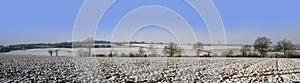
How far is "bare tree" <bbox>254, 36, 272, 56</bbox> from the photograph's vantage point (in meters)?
105

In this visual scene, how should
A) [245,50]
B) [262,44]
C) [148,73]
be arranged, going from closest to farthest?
[148,73]
[245,50]
[262,44]

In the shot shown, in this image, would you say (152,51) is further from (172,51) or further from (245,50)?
(245,50)

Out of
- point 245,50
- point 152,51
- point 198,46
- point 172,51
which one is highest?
point 198,46

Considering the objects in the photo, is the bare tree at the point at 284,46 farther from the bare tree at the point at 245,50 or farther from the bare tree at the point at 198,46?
the bare tree at the point at 198,46

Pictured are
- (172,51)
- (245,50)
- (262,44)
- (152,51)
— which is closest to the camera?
(152,51)

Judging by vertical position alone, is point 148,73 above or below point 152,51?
below

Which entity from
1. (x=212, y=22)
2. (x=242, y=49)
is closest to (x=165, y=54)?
(x=242, y=49)

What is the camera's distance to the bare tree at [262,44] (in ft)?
344

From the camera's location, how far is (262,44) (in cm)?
10638

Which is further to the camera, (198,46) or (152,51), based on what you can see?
(152,51)

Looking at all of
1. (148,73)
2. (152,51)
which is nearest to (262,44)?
(152,51)

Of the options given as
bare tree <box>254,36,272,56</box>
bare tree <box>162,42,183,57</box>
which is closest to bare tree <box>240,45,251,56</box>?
bare tree <box>254,36,272,56</box>

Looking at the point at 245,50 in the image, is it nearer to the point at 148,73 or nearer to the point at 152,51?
the point at 152,51

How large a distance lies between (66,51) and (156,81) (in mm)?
65524
